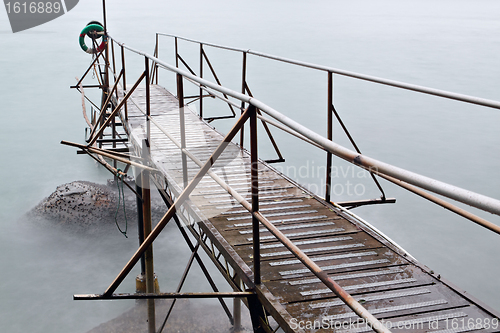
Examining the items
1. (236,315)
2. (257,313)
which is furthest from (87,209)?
(257,313)

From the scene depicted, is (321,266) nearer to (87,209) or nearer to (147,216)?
(147,216)

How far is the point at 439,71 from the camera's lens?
24.9 m

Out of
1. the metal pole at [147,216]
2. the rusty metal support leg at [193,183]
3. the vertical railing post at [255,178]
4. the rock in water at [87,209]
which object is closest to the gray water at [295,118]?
the rock in water at [87,209]

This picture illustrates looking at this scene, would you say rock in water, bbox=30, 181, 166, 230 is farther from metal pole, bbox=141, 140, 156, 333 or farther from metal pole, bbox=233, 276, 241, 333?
metal pole, bbox=141, 140, 156, 333

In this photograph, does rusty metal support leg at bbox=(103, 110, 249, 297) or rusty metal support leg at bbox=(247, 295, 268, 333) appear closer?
rusty metal support leg at bbox=(103, 110, 249, 297)

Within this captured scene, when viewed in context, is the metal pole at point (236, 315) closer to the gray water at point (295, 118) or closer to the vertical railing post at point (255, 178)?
the gray water at point (295, 118)

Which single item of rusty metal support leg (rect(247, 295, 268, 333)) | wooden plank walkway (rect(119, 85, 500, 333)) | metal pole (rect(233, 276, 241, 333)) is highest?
wooden plank walkway (rect(119, 85, 500, 333))

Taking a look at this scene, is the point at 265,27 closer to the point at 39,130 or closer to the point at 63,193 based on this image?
the point at 39,130

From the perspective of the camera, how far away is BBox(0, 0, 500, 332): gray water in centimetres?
1180

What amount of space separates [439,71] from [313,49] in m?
7.47

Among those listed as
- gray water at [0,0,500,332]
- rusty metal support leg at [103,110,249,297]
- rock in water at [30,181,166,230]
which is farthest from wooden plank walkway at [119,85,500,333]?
rock in water at [30,181,166,230]

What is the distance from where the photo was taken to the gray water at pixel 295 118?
38.7 ft

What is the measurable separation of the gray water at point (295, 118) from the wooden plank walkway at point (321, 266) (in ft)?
23.4

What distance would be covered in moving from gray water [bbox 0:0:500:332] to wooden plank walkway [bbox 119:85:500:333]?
23.4ft
